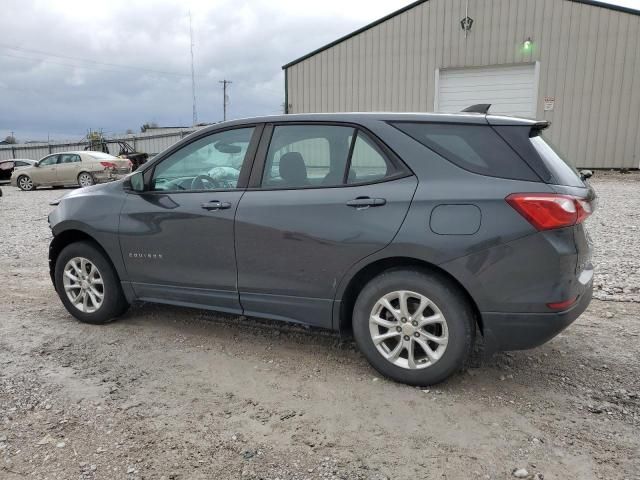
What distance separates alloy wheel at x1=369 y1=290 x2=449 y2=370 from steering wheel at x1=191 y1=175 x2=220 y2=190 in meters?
1.52

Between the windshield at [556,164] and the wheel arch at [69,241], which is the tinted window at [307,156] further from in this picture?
the wheel arch at [69,241]

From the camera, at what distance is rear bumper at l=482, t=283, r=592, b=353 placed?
2787 mm

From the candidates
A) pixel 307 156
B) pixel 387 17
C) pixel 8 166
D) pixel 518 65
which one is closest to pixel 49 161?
pixel 8 166

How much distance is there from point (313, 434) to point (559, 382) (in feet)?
5.40

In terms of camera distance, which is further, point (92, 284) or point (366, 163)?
point (92, 284)

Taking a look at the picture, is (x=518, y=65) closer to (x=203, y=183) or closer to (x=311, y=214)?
(x=203, y=183)

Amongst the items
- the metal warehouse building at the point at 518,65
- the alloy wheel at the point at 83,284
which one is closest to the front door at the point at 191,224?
the alloy wheel at the point at 83,284

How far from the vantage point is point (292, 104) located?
19.5 meters

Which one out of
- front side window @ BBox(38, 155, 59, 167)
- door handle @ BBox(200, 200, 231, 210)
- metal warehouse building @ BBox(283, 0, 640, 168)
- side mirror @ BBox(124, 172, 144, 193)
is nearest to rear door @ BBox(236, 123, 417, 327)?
door handle @ BBox(200, 200, 231, 210)

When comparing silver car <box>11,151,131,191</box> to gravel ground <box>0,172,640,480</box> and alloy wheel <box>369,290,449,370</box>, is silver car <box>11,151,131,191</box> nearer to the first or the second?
gravel ground <box>0,172,640,480</box>

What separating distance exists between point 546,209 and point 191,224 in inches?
92.7

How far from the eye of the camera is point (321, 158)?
340 cm

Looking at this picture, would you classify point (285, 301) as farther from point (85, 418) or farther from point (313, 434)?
point (85, 418)

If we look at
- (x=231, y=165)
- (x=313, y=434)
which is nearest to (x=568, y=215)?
(x=313, y=434)
